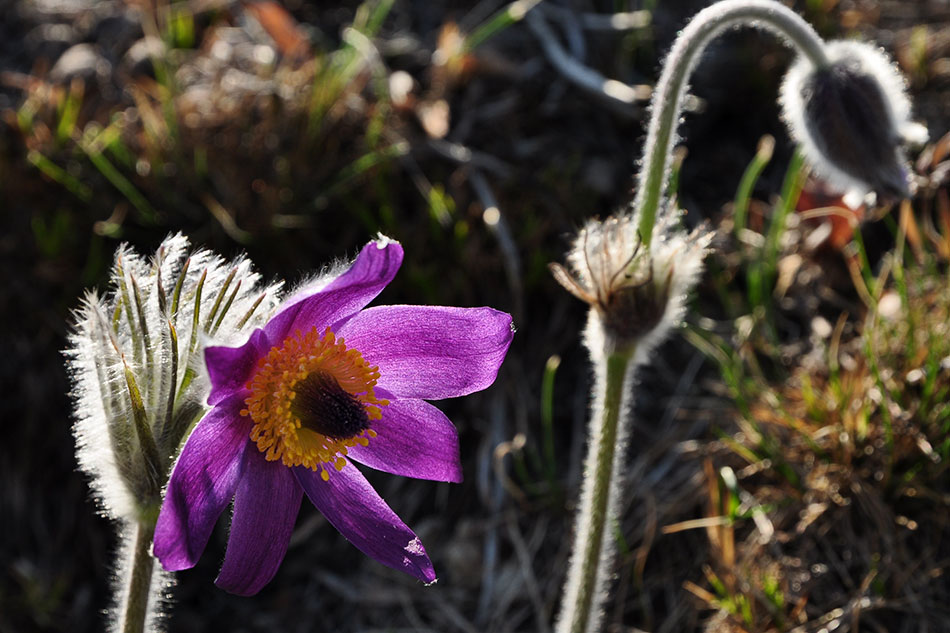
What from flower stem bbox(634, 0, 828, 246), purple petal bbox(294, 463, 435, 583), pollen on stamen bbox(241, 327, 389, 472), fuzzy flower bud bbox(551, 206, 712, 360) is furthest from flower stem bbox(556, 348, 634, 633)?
pollen on stamen bbox(241, 327, 389, 472)

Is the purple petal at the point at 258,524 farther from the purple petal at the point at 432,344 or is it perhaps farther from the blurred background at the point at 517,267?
the blurred background at the point at 517,267

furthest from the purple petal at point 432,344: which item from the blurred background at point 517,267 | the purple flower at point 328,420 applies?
the blurred background at point 517,267

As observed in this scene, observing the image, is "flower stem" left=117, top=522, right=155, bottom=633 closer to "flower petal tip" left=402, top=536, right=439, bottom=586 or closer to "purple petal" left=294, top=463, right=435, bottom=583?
"purple petal" left=294, top=463, right=435, bottom=583

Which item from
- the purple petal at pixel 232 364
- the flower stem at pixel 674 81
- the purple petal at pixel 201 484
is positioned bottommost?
the purple petal at pixel 201 484

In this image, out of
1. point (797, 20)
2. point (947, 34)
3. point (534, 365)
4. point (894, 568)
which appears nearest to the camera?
point (797, 20)

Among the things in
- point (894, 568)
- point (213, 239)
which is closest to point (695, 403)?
point (894, 568)

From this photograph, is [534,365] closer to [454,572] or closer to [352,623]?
[454,572]
